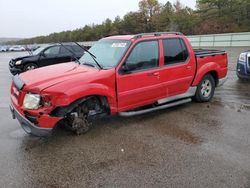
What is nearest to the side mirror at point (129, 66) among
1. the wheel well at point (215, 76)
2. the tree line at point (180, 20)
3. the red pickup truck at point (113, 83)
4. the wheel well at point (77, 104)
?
the red pickup truck at point (113, 83)

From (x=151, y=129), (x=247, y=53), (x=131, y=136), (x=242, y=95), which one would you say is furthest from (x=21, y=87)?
(x=247, y=53)

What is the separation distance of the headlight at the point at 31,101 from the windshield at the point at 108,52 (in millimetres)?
1439

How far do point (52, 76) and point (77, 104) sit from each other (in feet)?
2.36

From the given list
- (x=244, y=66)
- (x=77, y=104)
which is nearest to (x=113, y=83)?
(x=77, y=104)

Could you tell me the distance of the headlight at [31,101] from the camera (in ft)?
13.8

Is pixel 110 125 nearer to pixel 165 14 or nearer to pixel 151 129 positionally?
pixel 151 129

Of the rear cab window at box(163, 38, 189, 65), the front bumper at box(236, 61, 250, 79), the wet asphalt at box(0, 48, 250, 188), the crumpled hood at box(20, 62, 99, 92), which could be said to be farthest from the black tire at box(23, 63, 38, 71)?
the front bumper at box(236, 61, 250, 79)

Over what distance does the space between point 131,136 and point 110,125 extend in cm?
72

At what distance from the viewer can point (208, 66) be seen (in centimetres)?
664

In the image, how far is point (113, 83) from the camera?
4887mm

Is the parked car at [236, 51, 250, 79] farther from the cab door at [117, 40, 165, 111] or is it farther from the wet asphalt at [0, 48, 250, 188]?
the cab door at [117, 40, 165, 111]

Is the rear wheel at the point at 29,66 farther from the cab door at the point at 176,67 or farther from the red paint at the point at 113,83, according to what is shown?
the cab door at the point at 176,67

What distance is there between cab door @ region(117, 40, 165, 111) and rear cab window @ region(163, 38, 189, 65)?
28cm

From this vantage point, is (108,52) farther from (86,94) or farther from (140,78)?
(86,94)
